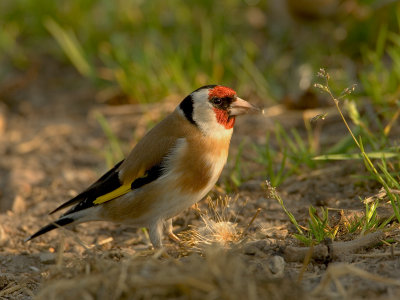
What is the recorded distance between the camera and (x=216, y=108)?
3.66 meters

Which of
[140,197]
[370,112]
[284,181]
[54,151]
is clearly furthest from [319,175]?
[54,151]

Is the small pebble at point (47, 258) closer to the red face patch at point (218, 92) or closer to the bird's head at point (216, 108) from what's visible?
the bird's head at point (216, 108)

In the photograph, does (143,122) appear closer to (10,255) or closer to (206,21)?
(206,21)

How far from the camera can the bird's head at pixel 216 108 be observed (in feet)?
12.0

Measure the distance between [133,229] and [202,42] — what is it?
2.74m

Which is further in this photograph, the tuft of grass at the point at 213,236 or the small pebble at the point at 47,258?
the small pebble at the point at 47,258

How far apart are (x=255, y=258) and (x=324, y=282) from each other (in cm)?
55

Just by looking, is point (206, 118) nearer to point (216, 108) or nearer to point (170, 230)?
point (216, 108)

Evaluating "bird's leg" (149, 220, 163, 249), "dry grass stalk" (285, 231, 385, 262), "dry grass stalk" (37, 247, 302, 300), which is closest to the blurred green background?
"bird's leg" (149, 220, 163, 249)

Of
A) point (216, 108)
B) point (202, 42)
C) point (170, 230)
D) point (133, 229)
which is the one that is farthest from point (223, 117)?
point (202, 42)

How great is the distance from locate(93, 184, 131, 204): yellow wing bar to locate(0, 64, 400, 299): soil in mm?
311

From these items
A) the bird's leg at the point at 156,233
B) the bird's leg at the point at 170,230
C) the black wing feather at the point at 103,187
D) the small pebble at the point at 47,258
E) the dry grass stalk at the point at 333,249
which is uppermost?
the black wing feather at the point at 103,187

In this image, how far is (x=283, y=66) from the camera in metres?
6.32

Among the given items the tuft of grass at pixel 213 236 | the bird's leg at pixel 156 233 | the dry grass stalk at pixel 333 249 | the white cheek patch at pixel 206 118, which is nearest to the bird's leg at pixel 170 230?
the bird's leg at pixel 156 233
